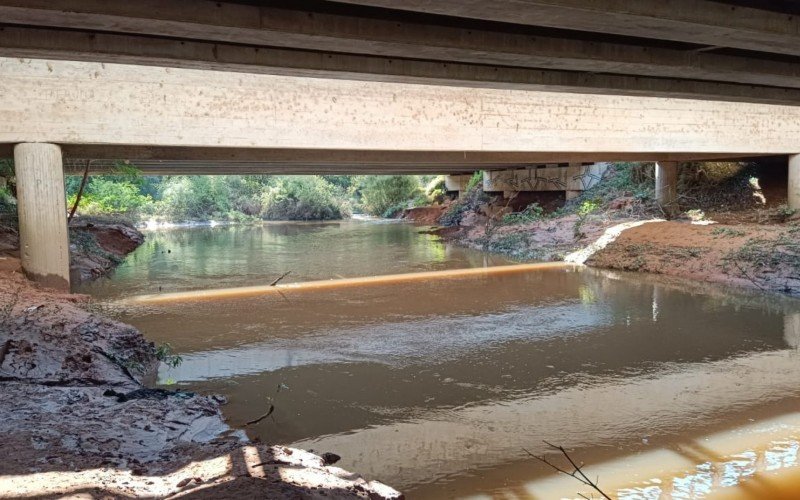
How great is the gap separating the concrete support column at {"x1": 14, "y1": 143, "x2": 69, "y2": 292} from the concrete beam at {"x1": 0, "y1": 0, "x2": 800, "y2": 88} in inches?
235

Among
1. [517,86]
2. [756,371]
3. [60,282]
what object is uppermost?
[517,86]

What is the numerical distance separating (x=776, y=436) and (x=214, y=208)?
1831 inches

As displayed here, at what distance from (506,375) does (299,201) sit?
42.2 m

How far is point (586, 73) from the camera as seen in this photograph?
25.4ft

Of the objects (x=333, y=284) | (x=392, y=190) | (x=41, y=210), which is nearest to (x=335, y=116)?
(x=333, y=284)

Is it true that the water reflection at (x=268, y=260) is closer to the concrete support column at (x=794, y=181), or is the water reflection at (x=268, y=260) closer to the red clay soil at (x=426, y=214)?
→ the concrete support column at (x=794, y=181)

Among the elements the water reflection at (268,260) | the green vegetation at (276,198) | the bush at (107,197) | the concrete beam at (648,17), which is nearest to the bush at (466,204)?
the water reflection at (268,260)

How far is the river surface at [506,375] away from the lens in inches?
196

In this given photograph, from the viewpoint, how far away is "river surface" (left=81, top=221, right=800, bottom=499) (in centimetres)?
499

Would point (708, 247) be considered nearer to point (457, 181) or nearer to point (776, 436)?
point (776, 436)

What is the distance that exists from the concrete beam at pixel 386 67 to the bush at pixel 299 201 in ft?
135

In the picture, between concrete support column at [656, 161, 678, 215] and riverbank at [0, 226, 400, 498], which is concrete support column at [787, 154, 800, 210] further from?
riverbank at [0, 226, 400, 498]

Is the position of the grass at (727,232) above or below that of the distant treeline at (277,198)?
below

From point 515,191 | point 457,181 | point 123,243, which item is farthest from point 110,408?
point 457,181
